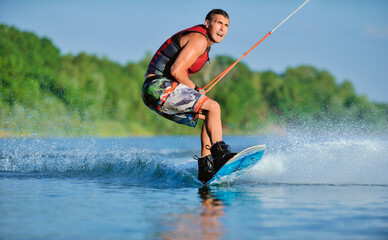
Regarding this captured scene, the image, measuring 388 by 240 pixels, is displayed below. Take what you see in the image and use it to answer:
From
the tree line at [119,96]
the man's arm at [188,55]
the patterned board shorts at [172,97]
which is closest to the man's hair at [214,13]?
the man's arm at [188,55]

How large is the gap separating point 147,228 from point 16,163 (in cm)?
506

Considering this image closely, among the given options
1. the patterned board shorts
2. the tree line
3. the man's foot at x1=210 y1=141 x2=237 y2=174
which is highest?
the tree line

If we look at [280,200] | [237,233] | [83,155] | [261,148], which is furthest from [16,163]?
[237,233]

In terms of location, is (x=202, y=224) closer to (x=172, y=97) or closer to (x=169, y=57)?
(x=172, y=97)

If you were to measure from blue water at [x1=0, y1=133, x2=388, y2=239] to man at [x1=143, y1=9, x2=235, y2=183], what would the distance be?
0.49 metres

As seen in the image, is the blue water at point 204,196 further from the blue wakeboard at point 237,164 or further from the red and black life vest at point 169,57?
the red and black life vest at point 169,57

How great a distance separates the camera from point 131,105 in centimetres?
5406

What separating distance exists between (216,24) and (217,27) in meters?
0.03

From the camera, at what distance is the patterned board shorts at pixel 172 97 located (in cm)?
575

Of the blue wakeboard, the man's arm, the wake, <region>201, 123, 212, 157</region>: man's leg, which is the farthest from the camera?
the wake

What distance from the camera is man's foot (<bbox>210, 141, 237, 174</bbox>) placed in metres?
5.86

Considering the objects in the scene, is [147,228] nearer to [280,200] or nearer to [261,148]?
[280,200]

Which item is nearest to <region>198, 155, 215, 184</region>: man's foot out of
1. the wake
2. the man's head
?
the wake

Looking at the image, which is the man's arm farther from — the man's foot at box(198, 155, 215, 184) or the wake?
the wake
